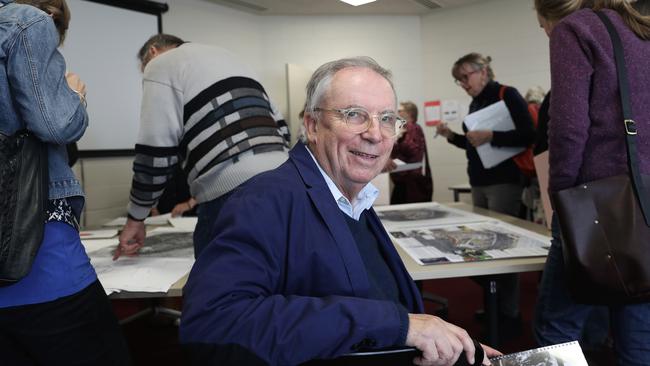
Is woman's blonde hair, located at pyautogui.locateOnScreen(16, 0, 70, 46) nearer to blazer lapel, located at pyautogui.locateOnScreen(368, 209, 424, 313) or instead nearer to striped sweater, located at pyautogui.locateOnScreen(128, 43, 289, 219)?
striped sweater, located at pyautogui.locateOnScreen(128, 43, 289, 219)

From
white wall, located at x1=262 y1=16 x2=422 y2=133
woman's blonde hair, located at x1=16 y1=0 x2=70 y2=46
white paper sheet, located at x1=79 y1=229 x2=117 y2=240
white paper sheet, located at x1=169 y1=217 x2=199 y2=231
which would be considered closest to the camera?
woman's blonde hair, located at x1=16 y1=0 x2=70 y2=46

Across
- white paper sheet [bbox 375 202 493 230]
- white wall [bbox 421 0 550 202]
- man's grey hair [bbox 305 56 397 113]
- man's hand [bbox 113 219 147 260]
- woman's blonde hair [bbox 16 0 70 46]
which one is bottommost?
white paper sheet [bbox 375 202 493 230]

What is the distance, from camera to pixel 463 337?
815 millimetres

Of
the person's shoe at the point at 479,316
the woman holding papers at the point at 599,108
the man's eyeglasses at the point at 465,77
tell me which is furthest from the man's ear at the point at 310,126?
the person's shoe at the point at 479,316

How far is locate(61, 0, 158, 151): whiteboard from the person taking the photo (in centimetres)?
404

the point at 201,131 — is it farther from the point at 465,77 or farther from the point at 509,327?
the point at 509,327

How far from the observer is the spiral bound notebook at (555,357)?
0.82 m

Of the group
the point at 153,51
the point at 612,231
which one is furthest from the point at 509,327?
the point at 153,51

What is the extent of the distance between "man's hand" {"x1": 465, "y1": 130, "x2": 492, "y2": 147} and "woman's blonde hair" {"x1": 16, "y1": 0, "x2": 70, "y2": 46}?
6.23ft

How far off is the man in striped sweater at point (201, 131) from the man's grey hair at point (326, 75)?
0.53 meters

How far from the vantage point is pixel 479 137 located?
2.48 m

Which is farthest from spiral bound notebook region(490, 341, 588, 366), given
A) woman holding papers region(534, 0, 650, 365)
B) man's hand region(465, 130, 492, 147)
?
man's hand region(465, 130, 492, 147)

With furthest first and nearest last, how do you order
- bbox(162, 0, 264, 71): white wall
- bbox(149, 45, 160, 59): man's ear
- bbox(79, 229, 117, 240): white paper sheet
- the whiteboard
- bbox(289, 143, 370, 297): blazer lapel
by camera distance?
bbox(162, 0, 264, 71): white wall, the whiteboard, bbox(79, 229, 117, 240): white paper sheet, bbox(149, 45, 160, 59): man's ear, bbox(289, 143, 370, 297): blazer lapel

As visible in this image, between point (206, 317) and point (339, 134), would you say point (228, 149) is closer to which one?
point (339, 134)
